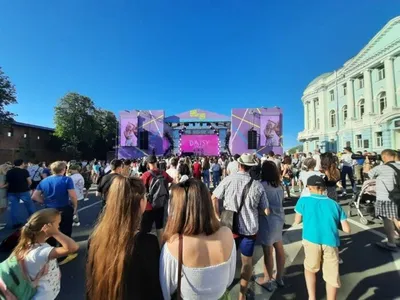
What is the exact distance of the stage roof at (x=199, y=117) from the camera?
1065 inches

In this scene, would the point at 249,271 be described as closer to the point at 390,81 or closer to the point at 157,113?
the point at 157,113

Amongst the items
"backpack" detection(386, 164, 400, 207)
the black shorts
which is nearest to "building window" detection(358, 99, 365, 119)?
"backpack" detection(386, 164, 400, 207)

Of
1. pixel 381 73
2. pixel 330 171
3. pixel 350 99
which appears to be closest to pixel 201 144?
pixel 350 99

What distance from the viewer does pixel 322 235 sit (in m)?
2.60

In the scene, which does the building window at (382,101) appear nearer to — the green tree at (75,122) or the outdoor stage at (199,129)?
the outdoor stage at (199,129)

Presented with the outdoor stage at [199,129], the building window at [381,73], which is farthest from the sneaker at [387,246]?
the building window at [381,73]

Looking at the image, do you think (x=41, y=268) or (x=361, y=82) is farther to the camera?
(x=361, y=82)

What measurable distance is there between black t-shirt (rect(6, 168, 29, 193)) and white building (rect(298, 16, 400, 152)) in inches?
1090

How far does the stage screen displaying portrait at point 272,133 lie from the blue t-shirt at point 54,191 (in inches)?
872

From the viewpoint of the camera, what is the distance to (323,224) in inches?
104

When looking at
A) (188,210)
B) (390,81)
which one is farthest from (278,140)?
(188,210)

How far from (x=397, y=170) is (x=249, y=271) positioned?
141 inches

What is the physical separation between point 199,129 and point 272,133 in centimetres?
957

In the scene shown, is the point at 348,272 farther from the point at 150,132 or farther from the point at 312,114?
the point at 312,114
